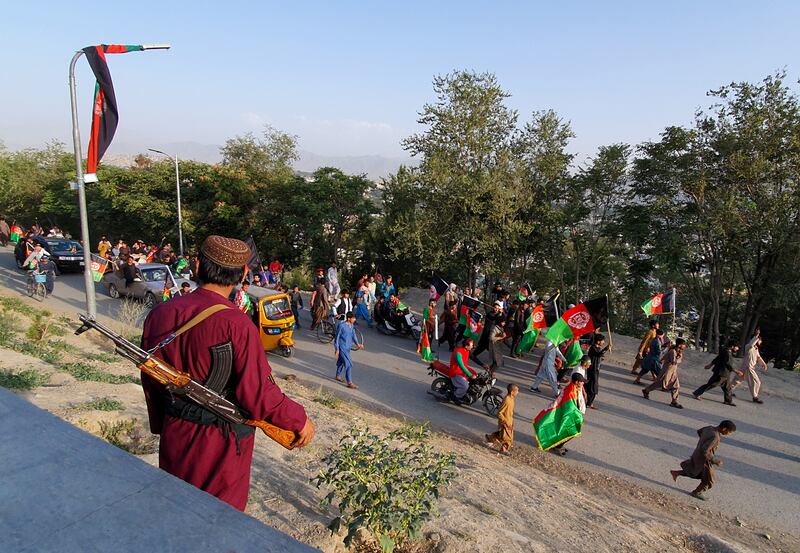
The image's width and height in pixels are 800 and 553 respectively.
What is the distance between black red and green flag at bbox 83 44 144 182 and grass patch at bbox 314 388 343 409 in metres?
6.55

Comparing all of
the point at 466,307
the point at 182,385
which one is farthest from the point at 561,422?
the point at 182,385

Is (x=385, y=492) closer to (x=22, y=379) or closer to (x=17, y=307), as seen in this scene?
(x=22, y=379)

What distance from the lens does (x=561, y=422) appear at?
27.1 ft

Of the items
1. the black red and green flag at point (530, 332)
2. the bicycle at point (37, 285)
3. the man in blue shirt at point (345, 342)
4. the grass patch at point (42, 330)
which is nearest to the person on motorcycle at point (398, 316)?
the black red and green flag at point (530, 332)

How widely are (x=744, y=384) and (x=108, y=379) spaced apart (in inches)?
555

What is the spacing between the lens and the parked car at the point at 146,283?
54.3 feet

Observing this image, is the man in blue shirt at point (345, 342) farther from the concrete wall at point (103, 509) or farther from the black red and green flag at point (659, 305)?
the concrete wall at point (103, 509)

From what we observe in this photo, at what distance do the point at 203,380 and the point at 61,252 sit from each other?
940 inches

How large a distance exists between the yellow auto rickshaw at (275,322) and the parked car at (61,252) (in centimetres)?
1454

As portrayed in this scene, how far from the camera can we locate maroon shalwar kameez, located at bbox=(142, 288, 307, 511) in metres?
2.45

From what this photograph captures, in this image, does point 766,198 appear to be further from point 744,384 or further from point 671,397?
point 671,397

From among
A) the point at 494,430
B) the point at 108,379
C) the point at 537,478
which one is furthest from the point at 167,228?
the point at 537,478

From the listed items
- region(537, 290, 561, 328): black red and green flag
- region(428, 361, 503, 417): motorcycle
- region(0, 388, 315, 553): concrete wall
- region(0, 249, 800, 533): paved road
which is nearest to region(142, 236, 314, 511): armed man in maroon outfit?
region(0, 388, 315, 553): concrete wall

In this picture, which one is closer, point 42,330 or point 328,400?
point 328,400
